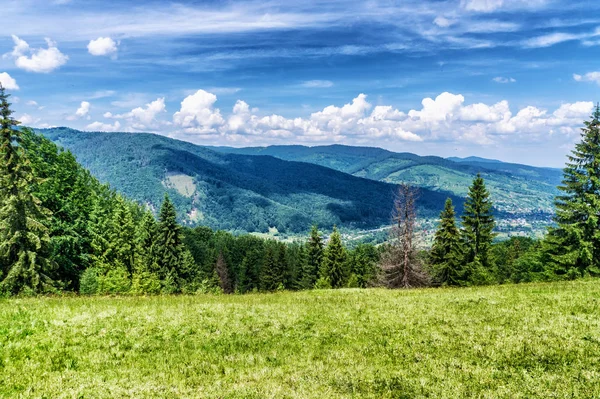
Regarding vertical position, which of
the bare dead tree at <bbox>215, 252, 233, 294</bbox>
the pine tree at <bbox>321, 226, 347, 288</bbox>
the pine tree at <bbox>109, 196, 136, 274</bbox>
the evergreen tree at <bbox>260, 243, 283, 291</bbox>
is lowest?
the bare dead tree at <bbox>215, 252, 233, 294</bbox>

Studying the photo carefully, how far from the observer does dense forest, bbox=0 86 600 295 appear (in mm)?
35062

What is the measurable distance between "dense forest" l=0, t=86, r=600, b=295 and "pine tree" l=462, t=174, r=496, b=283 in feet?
0.43

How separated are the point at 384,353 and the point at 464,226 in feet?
154

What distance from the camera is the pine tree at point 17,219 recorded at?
33656mm

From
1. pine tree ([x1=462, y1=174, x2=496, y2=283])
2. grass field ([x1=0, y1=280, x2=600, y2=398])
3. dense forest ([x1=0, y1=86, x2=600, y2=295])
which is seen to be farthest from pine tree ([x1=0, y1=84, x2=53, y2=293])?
pine tree ([x1=462, y1=174, x2=496, y2=283])

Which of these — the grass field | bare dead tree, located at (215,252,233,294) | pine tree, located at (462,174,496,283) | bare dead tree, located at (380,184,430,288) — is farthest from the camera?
bare dead tree, located at (215,252,233,294)

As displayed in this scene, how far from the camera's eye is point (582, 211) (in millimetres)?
40938

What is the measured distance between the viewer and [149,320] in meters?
15.5

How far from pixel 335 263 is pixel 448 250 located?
24837mm

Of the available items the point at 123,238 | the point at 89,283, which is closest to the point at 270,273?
the point at 123,238

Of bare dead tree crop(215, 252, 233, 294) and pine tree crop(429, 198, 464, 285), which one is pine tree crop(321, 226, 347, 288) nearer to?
pine tree crop(429, 198, 464, 285)

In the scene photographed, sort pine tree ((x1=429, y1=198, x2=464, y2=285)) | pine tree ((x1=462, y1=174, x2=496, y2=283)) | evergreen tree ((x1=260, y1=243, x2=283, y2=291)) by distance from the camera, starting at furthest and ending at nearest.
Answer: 1. evergreen tree ((x1=260, y1=243, x2=283, y2=291))
2. pine tree ((x1=462, y1=174, x2=496, y2=283))
3. pine tree ((x1=429, y1=198, x2=464, y2=285))

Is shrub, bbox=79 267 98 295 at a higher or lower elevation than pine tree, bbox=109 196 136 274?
lower

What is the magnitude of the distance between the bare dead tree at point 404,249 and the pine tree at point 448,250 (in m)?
5.79
